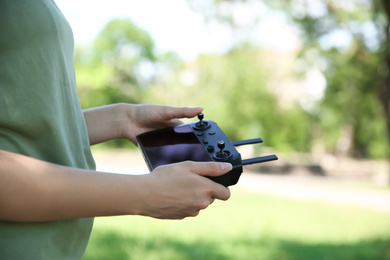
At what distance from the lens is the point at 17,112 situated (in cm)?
94

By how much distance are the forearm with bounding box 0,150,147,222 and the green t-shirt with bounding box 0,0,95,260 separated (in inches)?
2.9

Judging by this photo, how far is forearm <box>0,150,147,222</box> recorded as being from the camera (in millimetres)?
843

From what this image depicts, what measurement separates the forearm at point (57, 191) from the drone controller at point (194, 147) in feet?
0.90

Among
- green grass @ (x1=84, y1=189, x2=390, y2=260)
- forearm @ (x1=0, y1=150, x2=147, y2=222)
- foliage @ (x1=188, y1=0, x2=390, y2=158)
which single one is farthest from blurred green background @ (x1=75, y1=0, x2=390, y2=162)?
forearm @ (x1=0, y1=150, x2=147, y2=222)

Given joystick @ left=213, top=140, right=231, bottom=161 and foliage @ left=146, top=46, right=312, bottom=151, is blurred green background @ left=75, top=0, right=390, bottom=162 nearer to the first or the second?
foliage @ left=146, top=46, right=312, bottom=151

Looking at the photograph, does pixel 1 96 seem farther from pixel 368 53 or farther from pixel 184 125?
pixel 368 53

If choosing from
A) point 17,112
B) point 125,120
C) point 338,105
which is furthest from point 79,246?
point 338,105

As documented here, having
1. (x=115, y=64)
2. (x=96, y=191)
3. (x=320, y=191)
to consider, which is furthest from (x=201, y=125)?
(x=115, y=64)

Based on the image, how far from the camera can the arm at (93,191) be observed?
2.78 ft

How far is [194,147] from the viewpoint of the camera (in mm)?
1309

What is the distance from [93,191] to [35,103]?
0.25m

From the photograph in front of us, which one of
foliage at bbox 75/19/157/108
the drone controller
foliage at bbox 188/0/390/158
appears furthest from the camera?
foliage at bbox 75/19/157/108

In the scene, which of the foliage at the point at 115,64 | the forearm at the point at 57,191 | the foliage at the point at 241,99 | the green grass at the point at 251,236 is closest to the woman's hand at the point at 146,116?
the forearm at the point at 57,191

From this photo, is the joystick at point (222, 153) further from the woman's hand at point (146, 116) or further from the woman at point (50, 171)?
the woman's hand at point (146, 116)
